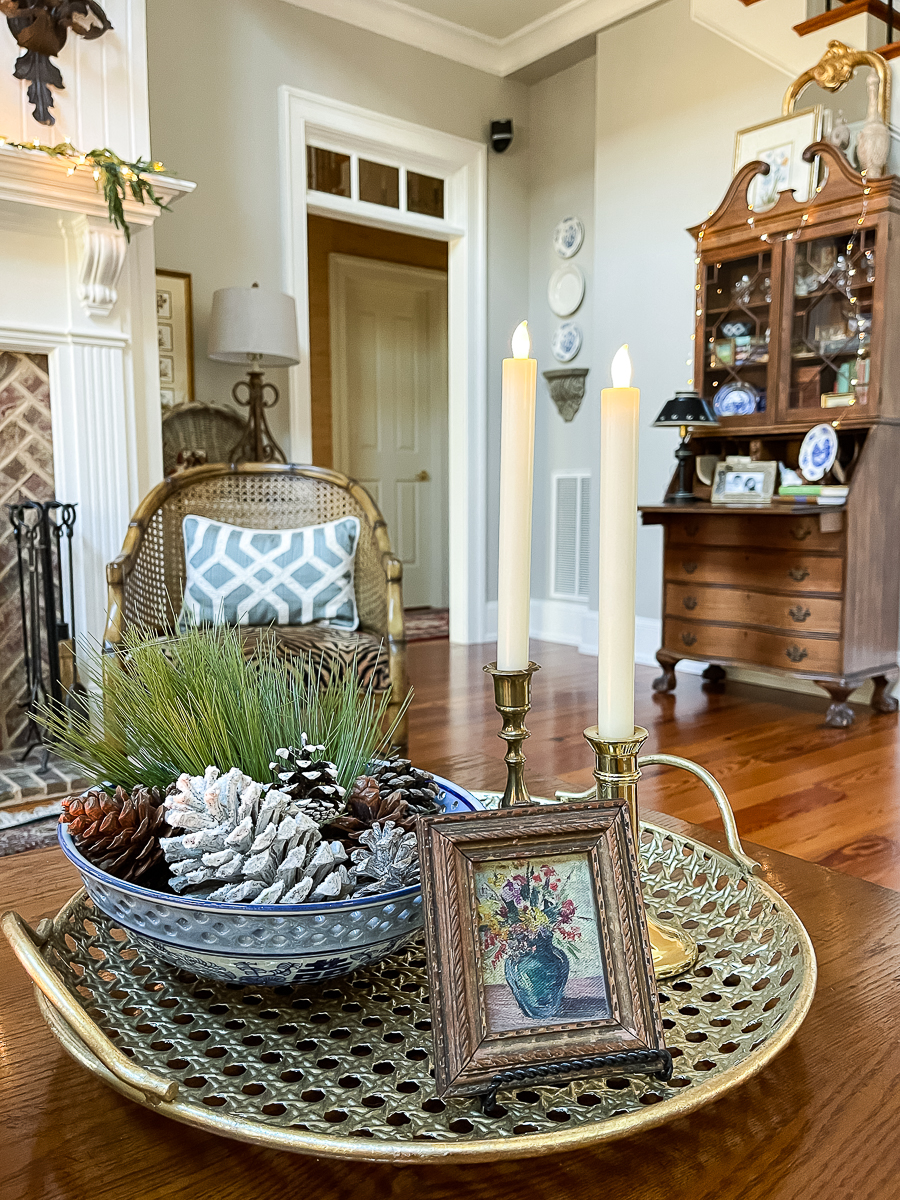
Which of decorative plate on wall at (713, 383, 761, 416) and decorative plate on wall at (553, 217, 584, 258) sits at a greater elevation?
decorative plate on wall at (553, 217, 584, 258)

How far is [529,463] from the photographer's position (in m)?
0.67

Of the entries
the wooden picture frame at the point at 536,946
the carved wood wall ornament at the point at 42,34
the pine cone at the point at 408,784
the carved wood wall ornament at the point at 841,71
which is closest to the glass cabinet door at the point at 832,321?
the carved wood wall ornament at the point at 841,71

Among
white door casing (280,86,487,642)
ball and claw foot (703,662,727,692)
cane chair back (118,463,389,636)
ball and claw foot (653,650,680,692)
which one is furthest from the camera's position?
white door casing (280,86,487,642)

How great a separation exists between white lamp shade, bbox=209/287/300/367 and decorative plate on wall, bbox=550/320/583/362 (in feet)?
5.44

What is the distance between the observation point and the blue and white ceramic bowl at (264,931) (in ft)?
1.74

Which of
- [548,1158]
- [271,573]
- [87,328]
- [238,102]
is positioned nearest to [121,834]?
[548,1158]

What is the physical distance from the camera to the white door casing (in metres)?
3.92

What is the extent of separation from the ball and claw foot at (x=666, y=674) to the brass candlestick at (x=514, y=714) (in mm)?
3037

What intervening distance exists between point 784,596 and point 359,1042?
297cm

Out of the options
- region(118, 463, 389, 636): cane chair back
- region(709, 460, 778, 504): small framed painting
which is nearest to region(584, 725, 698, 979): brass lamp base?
region(118, 463, 389, 636): cane chair back

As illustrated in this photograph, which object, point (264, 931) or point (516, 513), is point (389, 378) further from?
point (264, 931)

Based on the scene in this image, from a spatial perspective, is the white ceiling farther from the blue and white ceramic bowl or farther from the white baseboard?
the blue and white ceramic bowl

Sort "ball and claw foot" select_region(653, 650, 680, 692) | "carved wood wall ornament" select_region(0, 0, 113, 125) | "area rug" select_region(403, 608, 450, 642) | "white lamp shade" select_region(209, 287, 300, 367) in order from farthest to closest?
"area rug" select_region(403, 608, 450, 642)
"ball and claw foot" select_region(653, 650, 680, 692)
"white lamp shade" select_region(209, 287, 300, 367)
"carved wood wall ornament" select_region(0, 0, 113, 125)

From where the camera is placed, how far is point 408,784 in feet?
2.29
